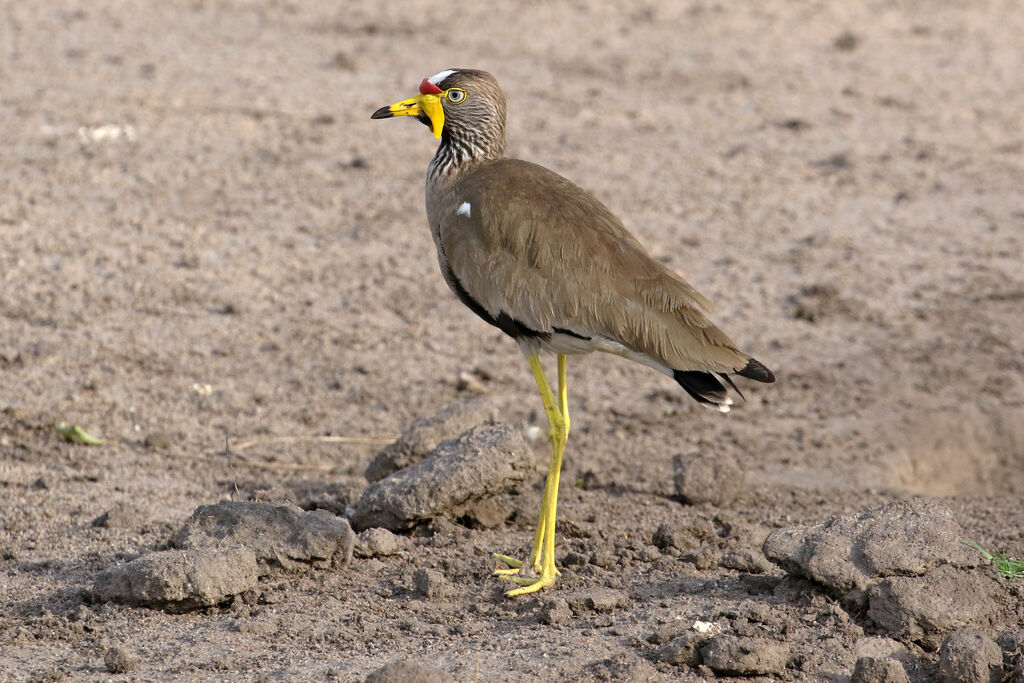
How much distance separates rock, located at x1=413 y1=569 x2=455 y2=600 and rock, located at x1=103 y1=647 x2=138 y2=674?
1.02 meters

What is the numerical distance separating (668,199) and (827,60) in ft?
11.7

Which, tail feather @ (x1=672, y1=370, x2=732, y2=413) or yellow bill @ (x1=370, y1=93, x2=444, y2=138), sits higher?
yellow bill @ (x1=370, y1=93, x2=444, y2=138)

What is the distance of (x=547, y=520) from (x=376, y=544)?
2.14ft

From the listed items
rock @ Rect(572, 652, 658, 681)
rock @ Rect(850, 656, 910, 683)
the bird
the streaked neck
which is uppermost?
the streaked neck

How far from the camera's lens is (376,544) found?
481 centimetres

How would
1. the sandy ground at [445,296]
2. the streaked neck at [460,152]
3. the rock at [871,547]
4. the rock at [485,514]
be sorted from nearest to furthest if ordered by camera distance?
the rock at [871,547]
the sandy ground at [445,296]
the streaked neck at [460,152]
the rock at [485,514]

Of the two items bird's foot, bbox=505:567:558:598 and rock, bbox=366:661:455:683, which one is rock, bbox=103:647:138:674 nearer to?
rock, bbox=366:661:455:683

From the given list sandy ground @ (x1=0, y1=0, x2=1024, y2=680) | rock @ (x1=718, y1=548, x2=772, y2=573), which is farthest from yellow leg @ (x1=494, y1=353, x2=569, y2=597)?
rock @ (x1=718, y1=548, x2=772, y2=573)

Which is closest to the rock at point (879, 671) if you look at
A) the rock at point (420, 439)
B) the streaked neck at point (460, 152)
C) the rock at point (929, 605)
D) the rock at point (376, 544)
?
the rock at point (929, 605)

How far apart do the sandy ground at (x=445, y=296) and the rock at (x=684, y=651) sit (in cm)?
5

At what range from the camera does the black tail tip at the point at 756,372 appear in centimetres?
446

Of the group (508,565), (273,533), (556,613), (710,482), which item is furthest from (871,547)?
(273,533)

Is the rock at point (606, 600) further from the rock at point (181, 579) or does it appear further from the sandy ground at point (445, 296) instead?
the rock at point (181, 579)

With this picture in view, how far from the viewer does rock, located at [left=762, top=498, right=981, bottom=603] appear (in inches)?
166
